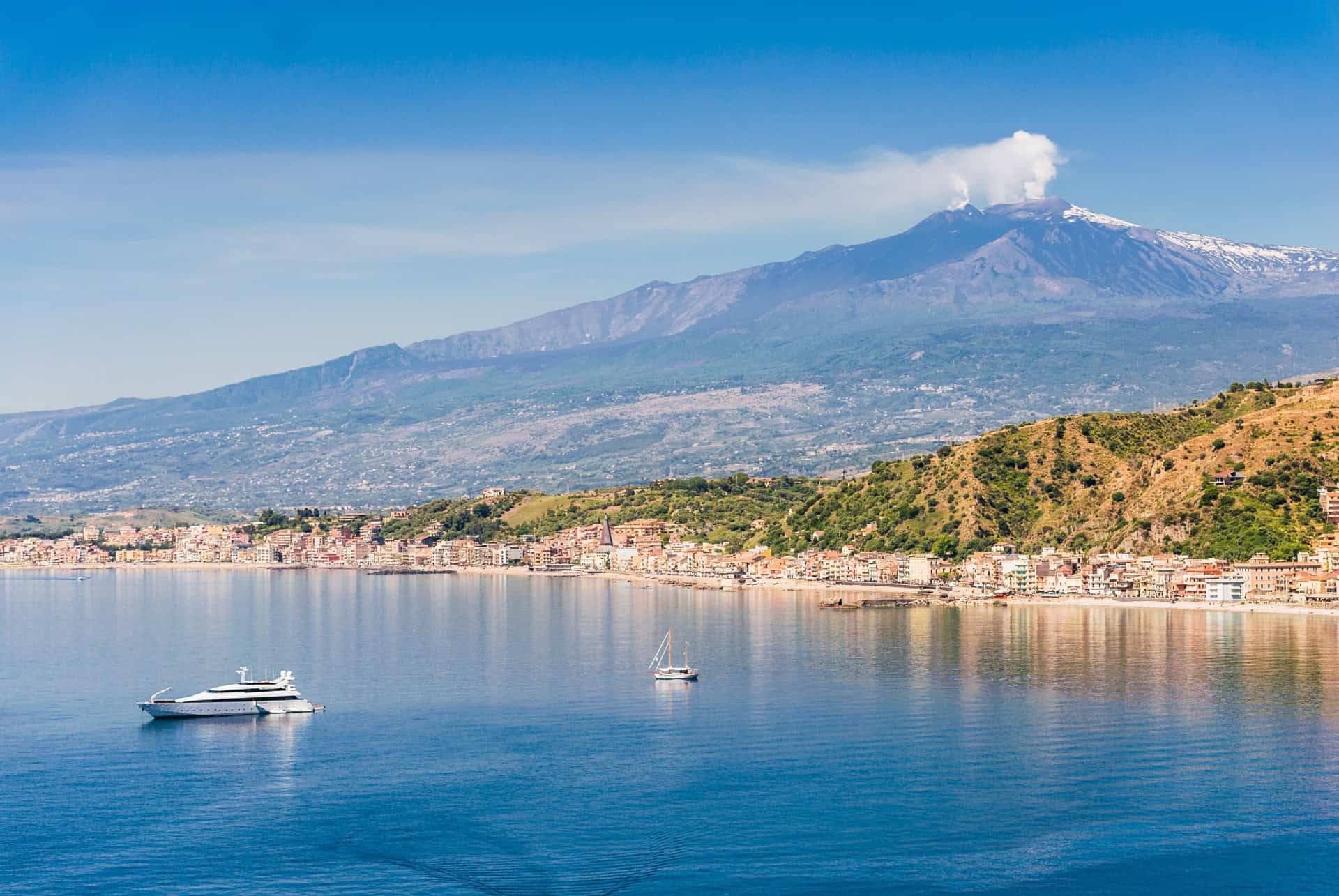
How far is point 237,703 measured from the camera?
47.5 m

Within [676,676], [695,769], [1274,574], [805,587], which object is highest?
[1274,574]

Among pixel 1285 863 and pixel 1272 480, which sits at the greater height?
pixel 1272 480

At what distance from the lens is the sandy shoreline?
82.8m

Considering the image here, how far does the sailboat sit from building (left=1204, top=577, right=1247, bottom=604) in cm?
3470

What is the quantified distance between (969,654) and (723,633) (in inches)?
578

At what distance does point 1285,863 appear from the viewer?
29.6m

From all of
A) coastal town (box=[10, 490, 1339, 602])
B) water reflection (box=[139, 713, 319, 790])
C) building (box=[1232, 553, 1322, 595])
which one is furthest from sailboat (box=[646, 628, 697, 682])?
coastal town (box=[10, 490, 1339, 602])

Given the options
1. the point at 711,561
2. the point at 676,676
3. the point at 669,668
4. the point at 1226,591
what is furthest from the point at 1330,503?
the point at 676,676

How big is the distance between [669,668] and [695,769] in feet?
57.6

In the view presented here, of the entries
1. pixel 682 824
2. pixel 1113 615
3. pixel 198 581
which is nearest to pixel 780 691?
pixel 682 824

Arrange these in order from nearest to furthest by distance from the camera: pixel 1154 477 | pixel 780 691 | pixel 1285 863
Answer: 1. pixel 1285 863
2. pixel 780 691
3. pixel 1154 477

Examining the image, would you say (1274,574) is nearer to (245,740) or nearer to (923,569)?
(923,569)

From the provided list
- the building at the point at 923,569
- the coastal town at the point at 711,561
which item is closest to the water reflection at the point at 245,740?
the coastal town at the point at 711,561

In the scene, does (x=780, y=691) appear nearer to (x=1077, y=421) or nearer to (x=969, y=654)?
(x=969, y=654)
